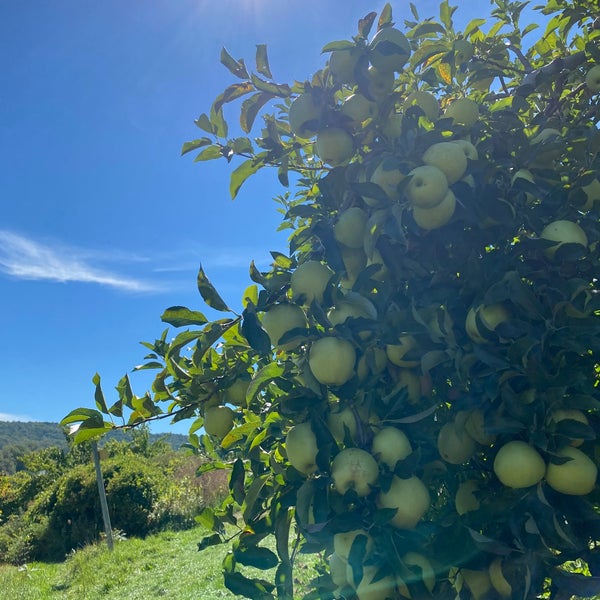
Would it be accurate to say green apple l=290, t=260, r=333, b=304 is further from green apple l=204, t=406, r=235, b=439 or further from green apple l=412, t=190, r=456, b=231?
green apple l=204, t=406, r=235, b=439

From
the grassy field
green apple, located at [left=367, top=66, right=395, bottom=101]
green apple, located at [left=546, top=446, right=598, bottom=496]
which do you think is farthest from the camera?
the grassy field

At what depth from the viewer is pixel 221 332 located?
1535mm

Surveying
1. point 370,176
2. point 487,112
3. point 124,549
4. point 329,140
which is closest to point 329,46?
point 329,140

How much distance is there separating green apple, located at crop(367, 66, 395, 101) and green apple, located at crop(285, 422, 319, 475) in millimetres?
971

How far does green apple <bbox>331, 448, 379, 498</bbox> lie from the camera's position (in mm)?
1190

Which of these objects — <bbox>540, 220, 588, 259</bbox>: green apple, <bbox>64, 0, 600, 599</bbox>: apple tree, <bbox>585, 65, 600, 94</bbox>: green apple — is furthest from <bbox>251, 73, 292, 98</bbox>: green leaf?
<bbox>585, 65, 600, 94</bbox>: green apple

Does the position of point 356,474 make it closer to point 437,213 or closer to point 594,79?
point 437,213

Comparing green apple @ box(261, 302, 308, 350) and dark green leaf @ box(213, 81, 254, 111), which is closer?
green apple @ box(261, 302, 308, 350)

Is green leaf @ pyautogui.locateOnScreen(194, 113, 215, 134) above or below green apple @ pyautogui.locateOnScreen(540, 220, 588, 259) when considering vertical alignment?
above

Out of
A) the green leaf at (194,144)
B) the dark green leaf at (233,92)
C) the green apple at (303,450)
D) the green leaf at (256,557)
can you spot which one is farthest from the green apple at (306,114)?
the green leaf at (256,557)

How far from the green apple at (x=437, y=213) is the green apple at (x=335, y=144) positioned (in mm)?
348

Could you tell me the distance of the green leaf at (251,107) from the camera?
1.73 meters

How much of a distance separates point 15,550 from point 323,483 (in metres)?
16.0

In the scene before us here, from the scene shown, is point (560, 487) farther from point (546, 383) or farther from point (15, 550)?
point (15, 550)
